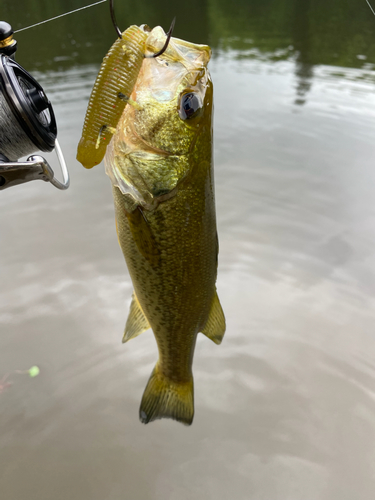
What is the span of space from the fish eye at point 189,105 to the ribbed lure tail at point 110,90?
18 cm

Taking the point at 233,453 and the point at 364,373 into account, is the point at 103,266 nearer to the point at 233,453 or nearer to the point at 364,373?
the point at 233,453

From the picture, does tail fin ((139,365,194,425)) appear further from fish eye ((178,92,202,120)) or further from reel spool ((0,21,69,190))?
fish eye ((178,92,202,120))

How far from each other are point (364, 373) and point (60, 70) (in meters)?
8.06

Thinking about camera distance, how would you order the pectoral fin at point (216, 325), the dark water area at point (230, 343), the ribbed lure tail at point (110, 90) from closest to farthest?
the ribbed lure tail at point (110, 90) < the pectoral fin at point (216, 325) < the dark water area at point (230, 343)

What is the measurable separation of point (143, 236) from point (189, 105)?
1.53 feet

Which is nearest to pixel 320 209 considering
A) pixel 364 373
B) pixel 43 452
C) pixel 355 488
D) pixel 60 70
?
pixel 364 373

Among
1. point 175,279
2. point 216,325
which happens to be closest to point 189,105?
point 175,279

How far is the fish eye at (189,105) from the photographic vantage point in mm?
1235

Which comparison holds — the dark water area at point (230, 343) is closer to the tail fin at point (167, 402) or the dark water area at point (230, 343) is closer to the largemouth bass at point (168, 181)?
the tail fin at point (167, 402)

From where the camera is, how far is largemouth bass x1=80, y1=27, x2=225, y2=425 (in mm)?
1242

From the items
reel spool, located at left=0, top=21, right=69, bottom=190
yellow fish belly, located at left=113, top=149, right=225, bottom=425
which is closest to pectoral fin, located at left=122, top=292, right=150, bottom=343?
yellow fish belly, located at left=113, top=149, right=225, bottom=425

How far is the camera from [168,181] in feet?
4.25

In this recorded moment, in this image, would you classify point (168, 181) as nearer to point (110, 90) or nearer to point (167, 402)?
point (110, 90)

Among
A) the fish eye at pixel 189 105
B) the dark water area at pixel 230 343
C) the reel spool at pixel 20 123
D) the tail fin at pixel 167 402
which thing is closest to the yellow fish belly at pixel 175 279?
the tail fin at pixel 167 402
